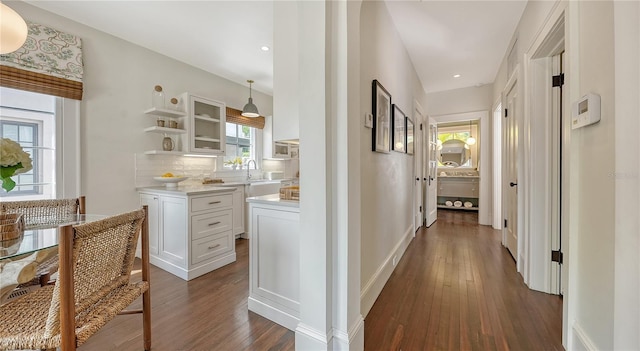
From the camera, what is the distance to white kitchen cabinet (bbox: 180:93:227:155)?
3193mm

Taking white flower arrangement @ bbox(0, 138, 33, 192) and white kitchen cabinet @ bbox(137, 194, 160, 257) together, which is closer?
white flower arrangement @ bbox(0, 138, 33, 192)

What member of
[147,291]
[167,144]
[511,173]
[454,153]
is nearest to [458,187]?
[454,153]

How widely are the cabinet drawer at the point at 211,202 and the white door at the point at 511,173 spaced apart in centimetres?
317

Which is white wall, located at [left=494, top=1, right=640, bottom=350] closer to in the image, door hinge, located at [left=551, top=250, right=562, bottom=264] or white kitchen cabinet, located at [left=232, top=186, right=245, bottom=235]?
door hinge, located at [left=551, top=250, right=562, bottom=264]

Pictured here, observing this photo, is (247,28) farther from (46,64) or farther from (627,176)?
(627,176)

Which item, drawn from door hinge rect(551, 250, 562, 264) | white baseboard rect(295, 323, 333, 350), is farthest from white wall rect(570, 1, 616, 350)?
white baseboard rect(295, 323, 333, 350)

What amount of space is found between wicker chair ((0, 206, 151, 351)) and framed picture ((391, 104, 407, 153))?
2.13 m

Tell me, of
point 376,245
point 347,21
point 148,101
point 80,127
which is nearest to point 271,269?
point 376,245

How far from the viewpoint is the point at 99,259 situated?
1.08 m

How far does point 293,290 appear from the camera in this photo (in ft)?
5.43

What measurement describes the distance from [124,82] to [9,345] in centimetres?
277

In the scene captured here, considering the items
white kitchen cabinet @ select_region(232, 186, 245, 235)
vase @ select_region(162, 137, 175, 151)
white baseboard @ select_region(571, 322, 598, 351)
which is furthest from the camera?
white kitchen cabinet @ select_region(232, 186, 245, 235)

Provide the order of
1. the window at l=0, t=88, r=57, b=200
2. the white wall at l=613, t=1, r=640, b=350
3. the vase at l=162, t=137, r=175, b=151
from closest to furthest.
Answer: the white wall at l=613, t=1, r=640, b=350 < the window at l=0, t=88, r=57, b=200 < the vase at l=162, t=137, r=175, b=151

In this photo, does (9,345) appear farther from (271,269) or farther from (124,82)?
(124,82)
